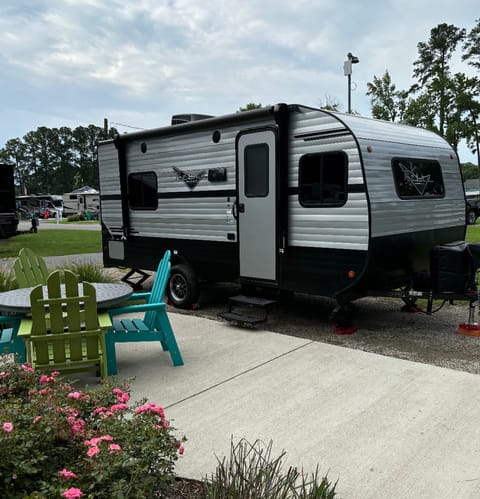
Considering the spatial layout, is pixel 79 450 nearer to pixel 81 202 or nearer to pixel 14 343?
pixel 14 343

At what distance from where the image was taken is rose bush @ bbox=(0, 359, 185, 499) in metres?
1.91

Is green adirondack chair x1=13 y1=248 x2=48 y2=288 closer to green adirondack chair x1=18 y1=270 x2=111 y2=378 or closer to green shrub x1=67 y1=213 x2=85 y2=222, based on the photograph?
green adirondack chair x1=18 y1=270 x2=111 y2=378

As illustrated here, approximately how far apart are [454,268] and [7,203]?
15766mm

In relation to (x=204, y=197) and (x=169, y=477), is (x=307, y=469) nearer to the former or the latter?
(x=169, y=477)

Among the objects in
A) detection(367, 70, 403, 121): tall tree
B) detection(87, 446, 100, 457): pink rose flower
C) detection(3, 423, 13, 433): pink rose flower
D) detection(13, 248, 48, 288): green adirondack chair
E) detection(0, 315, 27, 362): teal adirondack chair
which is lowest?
detection(0, 315, 27, 362): teal adirondack chair

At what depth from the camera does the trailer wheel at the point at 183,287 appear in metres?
7.16

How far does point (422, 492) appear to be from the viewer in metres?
2.66

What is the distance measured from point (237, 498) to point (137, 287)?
7.11 metres

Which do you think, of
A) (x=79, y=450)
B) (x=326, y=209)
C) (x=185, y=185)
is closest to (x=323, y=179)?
(x=326, y=209)

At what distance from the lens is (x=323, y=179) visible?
5.52 meters

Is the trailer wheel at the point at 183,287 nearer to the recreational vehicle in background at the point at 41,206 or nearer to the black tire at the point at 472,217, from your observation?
the black tire at the point at 472,217

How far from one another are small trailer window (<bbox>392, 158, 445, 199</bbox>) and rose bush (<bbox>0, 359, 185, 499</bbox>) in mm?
4327

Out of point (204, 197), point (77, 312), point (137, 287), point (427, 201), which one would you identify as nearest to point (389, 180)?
point (427, 201)

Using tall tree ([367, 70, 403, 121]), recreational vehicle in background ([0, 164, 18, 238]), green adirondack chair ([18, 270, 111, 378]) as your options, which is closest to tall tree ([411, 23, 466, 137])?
tall tree ([367, 70, 403, 121])
